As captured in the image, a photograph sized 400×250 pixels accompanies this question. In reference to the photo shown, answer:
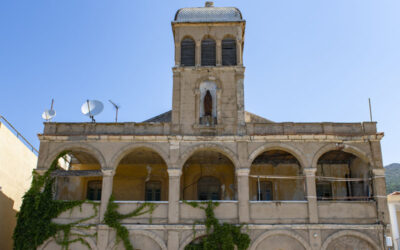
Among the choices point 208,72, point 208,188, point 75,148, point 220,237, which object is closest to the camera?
point 220,237

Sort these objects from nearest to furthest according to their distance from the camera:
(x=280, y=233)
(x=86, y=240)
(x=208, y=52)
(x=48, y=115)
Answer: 1. (x=280, y=233)
2. (x=86, y=240)
3. (x=48, y=115)
4. (x=208, y=52)

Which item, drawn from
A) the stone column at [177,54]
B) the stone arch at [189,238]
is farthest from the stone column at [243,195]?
the stone column at [177,54]

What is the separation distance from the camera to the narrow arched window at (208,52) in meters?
23.9

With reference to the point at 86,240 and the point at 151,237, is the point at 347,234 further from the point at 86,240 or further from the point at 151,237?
the point at 86,240

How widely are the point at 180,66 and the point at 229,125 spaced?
4485 mm

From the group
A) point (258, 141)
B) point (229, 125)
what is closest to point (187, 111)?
point (229, 125)

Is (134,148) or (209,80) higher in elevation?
(209,80)

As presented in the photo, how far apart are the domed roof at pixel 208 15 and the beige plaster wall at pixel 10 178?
11.9m

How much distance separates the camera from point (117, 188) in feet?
83.7

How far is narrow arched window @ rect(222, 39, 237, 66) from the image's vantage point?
23812mm

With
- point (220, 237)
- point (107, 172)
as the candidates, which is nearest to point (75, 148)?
point (107, 172)

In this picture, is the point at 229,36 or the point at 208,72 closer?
the point at 208,72

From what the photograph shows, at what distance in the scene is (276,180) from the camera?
25.1 m

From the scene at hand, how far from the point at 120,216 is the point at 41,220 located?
3949 millimetres
